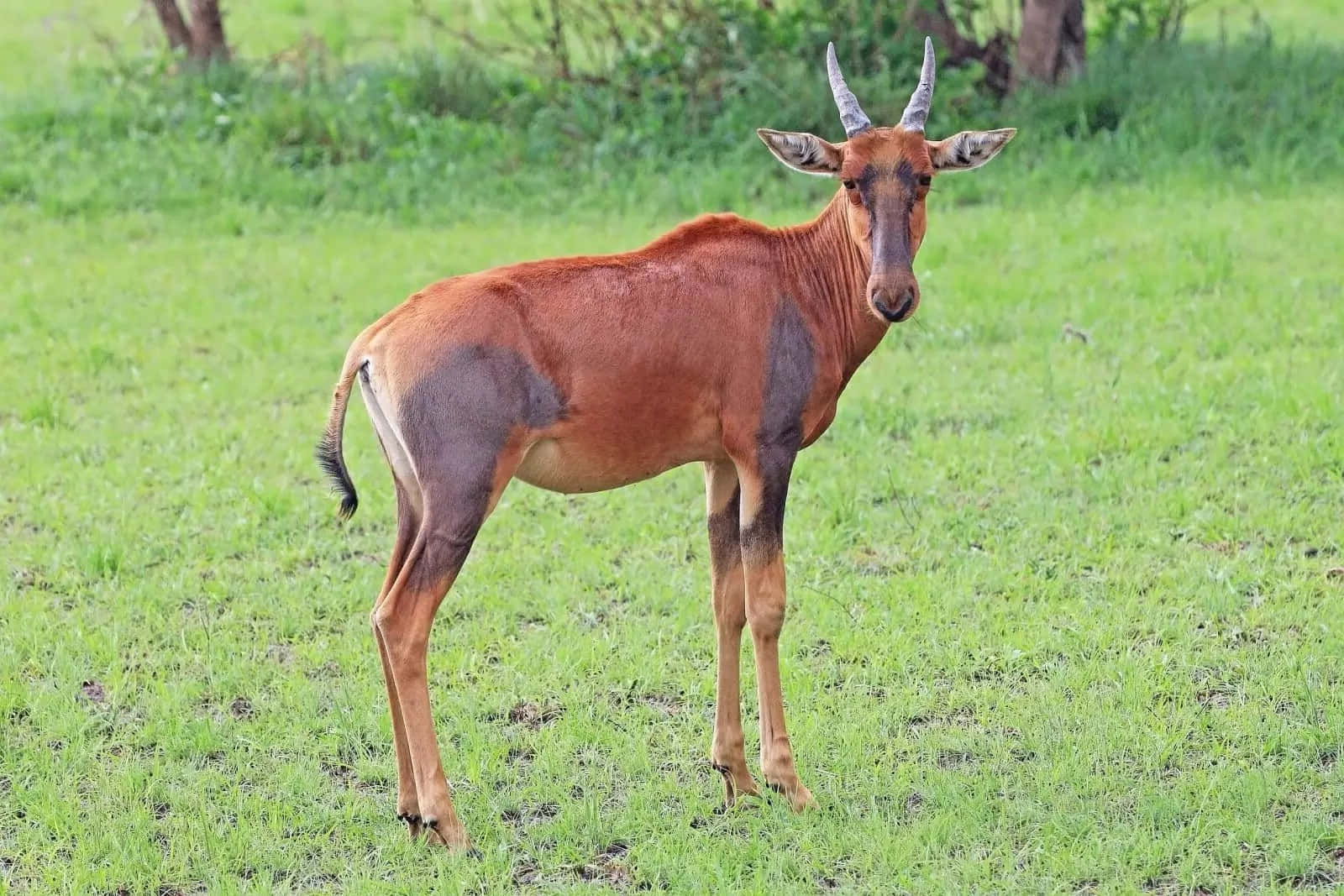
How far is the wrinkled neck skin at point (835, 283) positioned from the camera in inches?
250

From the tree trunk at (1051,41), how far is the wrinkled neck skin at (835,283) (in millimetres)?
9850

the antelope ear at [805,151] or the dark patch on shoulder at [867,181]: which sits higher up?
the antelope ear at [805,151]

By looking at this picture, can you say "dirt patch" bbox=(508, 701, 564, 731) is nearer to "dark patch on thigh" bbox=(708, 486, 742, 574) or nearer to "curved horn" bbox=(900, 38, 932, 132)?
"dark patch on thigh" bbox=(708, 486, 742, 574)

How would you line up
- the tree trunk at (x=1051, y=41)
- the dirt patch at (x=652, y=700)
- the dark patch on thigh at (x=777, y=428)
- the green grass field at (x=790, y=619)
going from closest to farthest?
the green grass field at (x=790, y=619), the dark patch on thigh at (x=777, y=428), the dirt patch at (x=652, y=700), the tree trunk at (x=1051, y=41)

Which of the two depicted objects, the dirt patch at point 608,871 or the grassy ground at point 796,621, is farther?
the grassy ground at point 796,621

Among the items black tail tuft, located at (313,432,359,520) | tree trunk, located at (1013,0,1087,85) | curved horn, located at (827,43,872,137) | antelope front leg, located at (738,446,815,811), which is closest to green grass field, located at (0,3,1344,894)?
antelope front leg, located at (738,446,815,811)

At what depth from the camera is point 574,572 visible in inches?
327

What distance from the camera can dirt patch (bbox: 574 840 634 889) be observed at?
5.76 meters

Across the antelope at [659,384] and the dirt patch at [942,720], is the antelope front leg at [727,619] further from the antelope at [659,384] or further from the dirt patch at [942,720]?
the dirt patch at [942,720]

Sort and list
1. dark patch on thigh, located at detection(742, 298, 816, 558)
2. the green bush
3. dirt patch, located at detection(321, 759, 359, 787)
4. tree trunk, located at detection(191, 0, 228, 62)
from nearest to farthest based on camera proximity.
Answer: dark patch on thigh, located at detection(742, 298, 816, 558), dirt patch, located at detection(321, 759, 359, 787), the green bush, tree trunk, located at detection(191, 0, 228, 62)

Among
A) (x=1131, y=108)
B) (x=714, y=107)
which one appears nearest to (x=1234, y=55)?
(x=1131, y=108)

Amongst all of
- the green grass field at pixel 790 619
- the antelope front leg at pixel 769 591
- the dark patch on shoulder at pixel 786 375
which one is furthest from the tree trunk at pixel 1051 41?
the antelope front leg at pixel 769 591

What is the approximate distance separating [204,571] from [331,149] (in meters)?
7.88

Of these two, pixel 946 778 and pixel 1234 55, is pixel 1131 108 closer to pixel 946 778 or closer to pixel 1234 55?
pixel 1234 55
